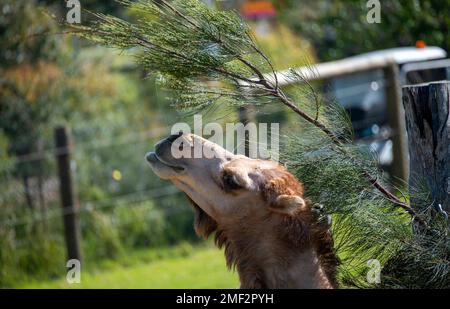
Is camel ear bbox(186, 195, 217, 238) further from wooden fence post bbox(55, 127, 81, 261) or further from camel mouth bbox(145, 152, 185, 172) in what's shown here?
wooden fence post bbox(55, 127, 81, 261)

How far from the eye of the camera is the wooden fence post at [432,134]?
428 cm

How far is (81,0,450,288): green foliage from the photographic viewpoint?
422cm

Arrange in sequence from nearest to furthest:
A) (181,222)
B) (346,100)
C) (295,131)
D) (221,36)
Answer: (221,36)
(295,131)
(181,222)
(346,100)

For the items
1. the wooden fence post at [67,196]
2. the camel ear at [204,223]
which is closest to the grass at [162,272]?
the wooden fence post at [67,196]

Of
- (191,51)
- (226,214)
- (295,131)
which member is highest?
(191,51)

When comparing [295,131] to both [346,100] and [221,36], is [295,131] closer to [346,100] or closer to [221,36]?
[221,36]

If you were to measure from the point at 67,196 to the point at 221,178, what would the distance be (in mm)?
5912

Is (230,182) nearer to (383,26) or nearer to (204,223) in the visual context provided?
(204,223)

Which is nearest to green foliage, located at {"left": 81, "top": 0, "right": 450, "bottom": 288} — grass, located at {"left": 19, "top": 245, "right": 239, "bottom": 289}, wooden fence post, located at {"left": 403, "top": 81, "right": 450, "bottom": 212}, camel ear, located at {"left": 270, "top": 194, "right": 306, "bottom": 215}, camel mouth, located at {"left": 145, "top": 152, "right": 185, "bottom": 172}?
wooden fence post, located at {"left": 403, "top": 81, "right": 450, "bottom": 212}

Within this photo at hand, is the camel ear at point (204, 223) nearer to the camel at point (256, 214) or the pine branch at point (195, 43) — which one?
the camel at point (256, 214)

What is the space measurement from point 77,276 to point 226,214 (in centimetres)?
535

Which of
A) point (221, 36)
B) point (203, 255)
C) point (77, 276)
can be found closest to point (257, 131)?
point (221, 36)

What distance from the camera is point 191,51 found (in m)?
4.31
